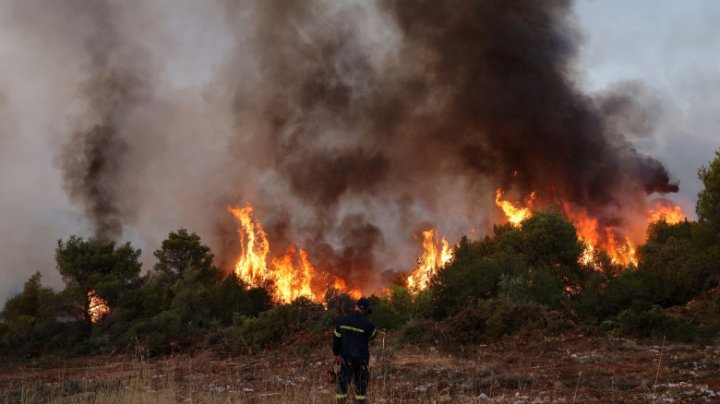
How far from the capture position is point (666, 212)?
5434 centimetres

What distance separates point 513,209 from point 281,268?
23.8m

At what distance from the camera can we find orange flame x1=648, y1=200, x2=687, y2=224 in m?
53.6

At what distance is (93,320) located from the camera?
30656 millimetres

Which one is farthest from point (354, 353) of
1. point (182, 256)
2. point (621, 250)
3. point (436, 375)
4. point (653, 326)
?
point (621, 250)

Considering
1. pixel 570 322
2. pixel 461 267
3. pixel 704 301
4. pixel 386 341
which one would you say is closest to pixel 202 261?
pixel 461 267

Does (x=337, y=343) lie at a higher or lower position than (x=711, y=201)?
lower

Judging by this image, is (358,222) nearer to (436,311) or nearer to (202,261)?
(202,261)

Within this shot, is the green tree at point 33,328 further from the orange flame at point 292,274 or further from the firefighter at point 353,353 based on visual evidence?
the firefighter at point 353,353

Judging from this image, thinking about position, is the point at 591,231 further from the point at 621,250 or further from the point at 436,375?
the point at 436,375

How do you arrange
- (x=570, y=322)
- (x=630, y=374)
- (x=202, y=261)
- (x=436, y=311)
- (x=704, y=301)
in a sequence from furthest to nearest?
(x=202, y=261), (x=436, y=311), (x=704, y=301), (x=570, y=322), (x=630, y=374)

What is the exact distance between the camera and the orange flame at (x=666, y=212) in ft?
176

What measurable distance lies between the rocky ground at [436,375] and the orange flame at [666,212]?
132 feet

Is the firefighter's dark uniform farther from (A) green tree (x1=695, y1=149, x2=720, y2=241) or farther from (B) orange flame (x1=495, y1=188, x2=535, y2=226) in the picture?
(B) orange flame (x1=495, y1=188, x2=535, y2=226)

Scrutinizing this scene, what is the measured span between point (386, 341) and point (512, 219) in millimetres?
34500
